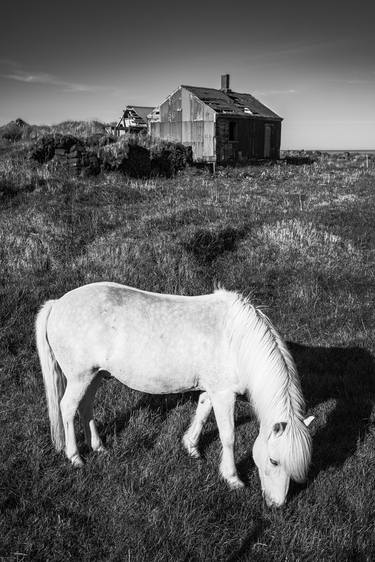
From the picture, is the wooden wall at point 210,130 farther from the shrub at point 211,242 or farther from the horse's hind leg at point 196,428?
the horse's hind leg at point 196,428

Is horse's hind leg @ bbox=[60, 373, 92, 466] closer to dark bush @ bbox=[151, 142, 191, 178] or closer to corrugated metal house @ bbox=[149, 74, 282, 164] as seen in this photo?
dark bush @ bbox=[151, 142, 191, 178]

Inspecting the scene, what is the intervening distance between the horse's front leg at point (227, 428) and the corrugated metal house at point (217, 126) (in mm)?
30165

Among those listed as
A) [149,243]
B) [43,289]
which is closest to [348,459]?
[43,289]

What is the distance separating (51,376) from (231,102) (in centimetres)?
3970

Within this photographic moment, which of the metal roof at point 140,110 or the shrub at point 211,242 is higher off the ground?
the metal roof at point 140,110

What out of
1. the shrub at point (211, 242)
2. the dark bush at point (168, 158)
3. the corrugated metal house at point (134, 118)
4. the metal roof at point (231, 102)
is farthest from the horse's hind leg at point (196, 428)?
the corrugated metal house at point (134, 118)

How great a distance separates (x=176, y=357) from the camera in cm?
357

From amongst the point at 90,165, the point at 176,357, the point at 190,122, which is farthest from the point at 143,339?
the point at 190,122

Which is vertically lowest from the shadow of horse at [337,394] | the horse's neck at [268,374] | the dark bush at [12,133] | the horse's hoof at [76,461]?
the shadow of horse at [337,394]

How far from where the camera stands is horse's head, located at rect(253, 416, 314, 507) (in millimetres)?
2977

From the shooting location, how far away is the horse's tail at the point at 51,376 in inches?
151

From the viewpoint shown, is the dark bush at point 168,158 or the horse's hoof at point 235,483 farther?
the dark bush at point 168,158

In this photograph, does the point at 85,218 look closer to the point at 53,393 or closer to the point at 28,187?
the point at 28,187

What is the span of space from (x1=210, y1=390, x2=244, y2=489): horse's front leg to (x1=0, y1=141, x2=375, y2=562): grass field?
0.12 meters
